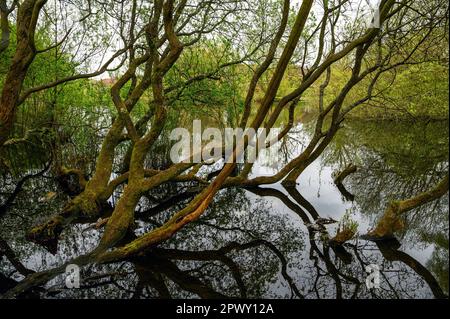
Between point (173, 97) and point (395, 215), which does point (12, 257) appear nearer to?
point (173, 97)

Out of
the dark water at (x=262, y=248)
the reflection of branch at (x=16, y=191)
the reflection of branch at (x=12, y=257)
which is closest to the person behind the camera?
the dark water at (x=262, y=248)

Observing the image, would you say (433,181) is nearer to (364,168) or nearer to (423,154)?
(364,168)

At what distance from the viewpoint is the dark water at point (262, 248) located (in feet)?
21.6

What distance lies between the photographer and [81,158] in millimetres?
13828

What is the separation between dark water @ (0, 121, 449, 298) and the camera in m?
6.57

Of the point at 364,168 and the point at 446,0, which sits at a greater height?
the point at 446,0

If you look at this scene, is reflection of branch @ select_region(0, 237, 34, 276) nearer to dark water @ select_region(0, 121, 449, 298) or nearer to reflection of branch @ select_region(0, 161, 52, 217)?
dark water @ select_region(0, 121, 449, 298)

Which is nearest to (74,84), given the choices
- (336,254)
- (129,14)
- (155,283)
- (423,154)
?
(129,14)

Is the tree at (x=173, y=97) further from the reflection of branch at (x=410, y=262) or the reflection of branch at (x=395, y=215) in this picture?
the reflection of branch at (x=410, y=262)

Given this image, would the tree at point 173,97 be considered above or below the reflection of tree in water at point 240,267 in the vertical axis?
above

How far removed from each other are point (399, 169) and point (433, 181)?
2.49m

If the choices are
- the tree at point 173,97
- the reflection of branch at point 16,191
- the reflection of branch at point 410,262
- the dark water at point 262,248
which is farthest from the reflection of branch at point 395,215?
the reflection of branch at point 16,191

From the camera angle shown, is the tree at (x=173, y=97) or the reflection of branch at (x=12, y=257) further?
the reflection of branch at (x=12, y=257)

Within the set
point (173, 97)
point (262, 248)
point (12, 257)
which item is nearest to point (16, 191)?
point (12, 257)
